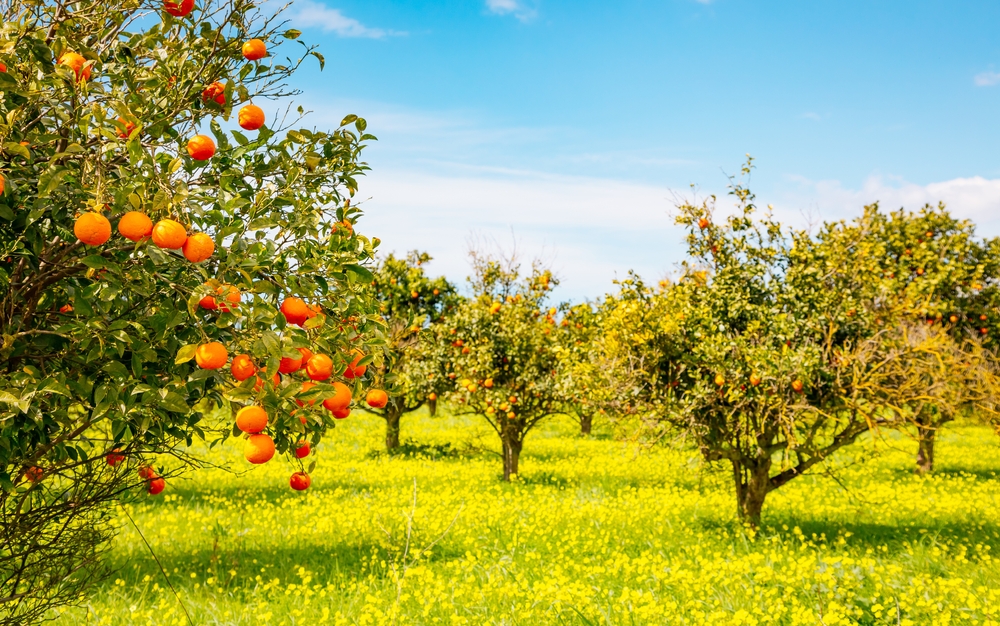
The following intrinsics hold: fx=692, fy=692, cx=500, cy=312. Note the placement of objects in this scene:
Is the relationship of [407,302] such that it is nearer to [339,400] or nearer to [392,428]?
[392,428]

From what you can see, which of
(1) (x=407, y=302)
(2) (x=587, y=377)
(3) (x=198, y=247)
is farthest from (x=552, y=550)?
(1) (x=407, y=302)

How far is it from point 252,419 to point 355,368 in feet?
1.81

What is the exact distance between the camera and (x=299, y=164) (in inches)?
126

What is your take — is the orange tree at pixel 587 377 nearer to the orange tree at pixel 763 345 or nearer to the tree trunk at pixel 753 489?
the orange tree at pixel 763 345

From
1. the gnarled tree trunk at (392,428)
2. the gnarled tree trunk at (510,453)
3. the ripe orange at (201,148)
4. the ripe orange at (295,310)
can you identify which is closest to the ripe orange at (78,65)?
the ripe orange at (201,148)

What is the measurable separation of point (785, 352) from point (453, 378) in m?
8.89

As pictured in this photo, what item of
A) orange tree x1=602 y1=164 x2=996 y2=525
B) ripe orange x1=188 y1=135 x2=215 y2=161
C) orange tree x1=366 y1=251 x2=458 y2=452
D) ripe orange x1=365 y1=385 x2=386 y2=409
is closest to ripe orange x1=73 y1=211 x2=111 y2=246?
ripe orange x1=188 y1=135 x2=215 y2=161

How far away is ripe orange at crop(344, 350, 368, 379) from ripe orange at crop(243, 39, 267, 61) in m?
1.56

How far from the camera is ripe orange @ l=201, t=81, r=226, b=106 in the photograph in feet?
10.5

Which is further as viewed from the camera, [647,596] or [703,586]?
[703,586]

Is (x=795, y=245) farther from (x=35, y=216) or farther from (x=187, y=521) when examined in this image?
(x=187, y=521)

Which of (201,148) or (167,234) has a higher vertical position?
(201,148)

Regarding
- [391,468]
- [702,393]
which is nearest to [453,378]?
[391,468]

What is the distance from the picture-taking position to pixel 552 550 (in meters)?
9.55
